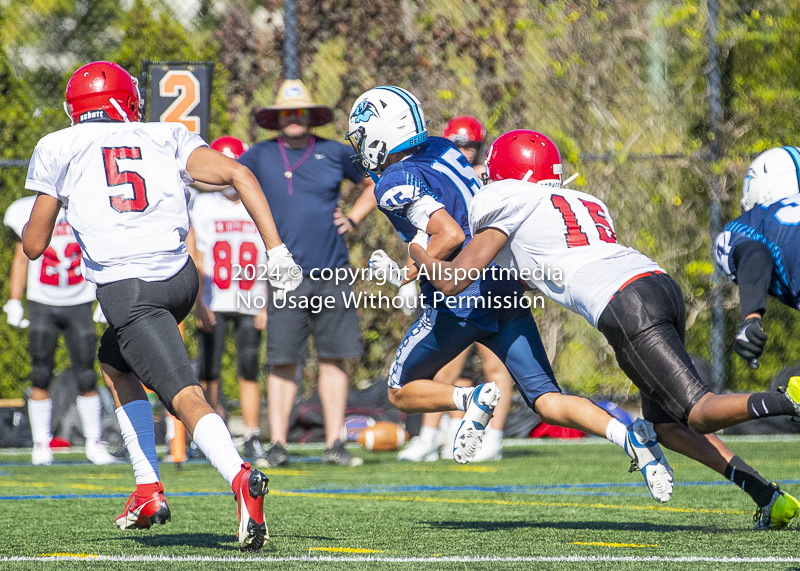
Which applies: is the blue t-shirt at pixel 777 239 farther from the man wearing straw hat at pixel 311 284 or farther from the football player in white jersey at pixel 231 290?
the football player in white jersey at pixel 231 290

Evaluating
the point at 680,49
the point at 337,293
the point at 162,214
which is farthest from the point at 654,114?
the point at 162,214

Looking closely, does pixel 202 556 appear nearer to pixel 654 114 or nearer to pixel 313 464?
pixel 313 464

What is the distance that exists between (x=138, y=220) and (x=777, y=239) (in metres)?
2.62

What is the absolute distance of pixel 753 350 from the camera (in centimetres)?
404

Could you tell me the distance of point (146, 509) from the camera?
3.73 meters

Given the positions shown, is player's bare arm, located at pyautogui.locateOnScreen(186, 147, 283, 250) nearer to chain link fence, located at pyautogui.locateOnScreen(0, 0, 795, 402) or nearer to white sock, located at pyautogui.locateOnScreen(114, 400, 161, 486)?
white sock, located at pyautogui.locateOnScreen(114, 400, 161, 486)

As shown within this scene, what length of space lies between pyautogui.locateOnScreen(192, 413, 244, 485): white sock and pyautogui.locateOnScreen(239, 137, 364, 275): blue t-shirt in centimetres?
327

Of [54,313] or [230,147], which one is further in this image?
[230,147]

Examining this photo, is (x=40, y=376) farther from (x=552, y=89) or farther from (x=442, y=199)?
(x=552, y=89)

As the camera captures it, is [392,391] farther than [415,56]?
No

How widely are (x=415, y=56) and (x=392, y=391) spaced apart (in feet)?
20.3

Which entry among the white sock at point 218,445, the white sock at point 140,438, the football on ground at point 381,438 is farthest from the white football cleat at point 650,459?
the football on ground at point 381,438

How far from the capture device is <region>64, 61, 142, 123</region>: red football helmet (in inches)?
151

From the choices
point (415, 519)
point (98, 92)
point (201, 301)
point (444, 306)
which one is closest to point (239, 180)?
point (98, 92)
